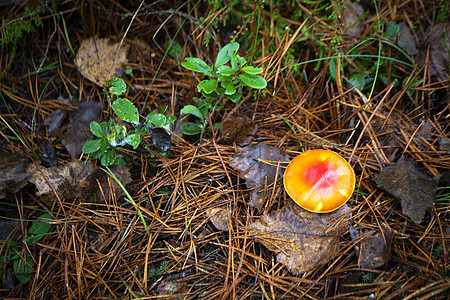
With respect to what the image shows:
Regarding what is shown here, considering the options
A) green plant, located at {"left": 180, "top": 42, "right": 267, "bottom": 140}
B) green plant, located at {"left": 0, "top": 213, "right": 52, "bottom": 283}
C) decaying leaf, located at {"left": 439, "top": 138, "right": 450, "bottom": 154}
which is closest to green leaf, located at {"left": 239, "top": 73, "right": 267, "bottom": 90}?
green plant, located at {"left": 180, "top": 42, "right": 267, "bottom": 140}

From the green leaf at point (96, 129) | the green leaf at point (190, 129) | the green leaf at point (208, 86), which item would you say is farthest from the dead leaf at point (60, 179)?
the green leaf at point (208, 86)

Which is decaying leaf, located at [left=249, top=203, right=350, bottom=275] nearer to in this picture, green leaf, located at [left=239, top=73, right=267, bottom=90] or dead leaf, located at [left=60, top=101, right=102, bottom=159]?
green leaf, located at [left=239, top=73, right=267, bottom=90]

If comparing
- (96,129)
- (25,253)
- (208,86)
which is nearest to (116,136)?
(96,129)

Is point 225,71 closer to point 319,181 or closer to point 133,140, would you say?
point 133,140

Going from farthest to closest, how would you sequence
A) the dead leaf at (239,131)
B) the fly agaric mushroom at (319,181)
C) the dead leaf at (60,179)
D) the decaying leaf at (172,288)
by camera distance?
the dead leaf at (239,131), the dead leaf at (60,179), the fly agaric mushroom at (319,181), the decaying leaf at (172,288)

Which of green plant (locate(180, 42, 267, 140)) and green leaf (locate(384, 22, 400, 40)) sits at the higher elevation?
green leaf (locate(384, 22, 400, 40))

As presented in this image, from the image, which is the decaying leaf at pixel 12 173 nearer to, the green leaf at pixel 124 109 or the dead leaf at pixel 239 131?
the green leaf at pixel 124 109
